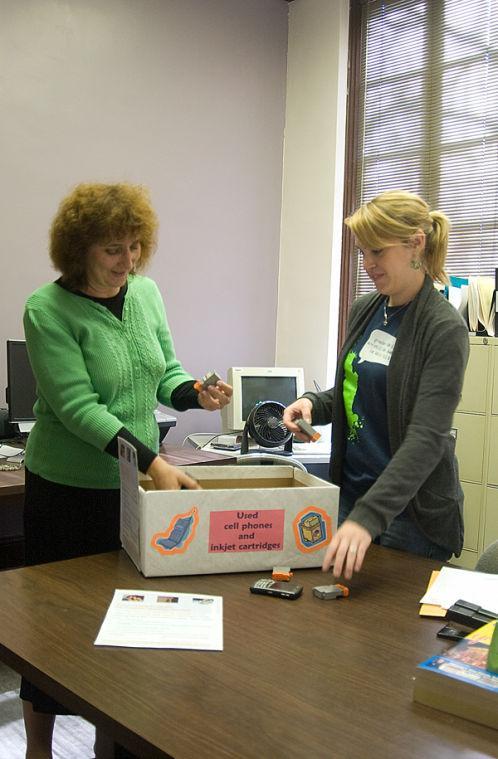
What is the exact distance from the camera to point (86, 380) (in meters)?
1.71

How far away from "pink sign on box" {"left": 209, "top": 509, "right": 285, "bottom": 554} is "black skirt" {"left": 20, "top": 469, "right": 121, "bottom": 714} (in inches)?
15.5

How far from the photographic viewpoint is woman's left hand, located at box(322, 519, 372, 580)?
4.68 feet

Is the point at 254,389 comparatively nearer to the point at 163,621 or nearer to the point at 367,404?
the point at 367,404

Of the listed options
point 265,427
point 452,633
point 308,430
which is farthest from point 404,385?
point 265,427

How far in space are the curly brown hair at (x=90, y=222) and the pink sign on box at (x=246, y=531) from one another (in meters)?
0.67

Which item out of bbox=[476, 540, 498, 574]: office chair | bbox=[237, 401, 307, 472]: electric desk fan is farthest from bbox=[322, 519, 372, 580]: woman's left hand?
bbox=[237, 401, 307, 472]: electric desk fan

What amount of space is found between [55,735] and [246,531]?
1395mm

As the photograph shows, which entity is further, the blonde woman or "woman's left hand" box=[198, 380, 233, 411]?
"woman's left hand" box=[198, 380, 233, 411]

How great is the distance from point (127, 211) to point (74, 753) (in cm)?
165

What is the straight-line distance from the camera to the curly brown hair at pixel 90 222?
178cm

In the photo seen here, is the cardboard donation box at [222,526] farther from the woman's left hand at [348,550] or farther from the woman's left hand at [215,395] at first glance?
the woman's left hand at [215,395]

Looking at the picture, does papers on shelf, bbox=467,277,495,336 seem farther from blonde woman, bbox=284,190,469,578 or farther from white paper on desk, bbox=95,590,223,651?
white paper on desk, bbox=95,590,223,651

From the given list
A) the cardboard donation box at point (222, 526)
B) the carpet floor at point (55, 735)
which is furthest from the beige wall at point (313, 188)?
the cardboard donation box at point (222, 526)

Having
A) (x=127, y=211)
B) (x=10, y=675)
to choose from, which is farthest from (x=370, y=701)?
(x=10, y=675)
